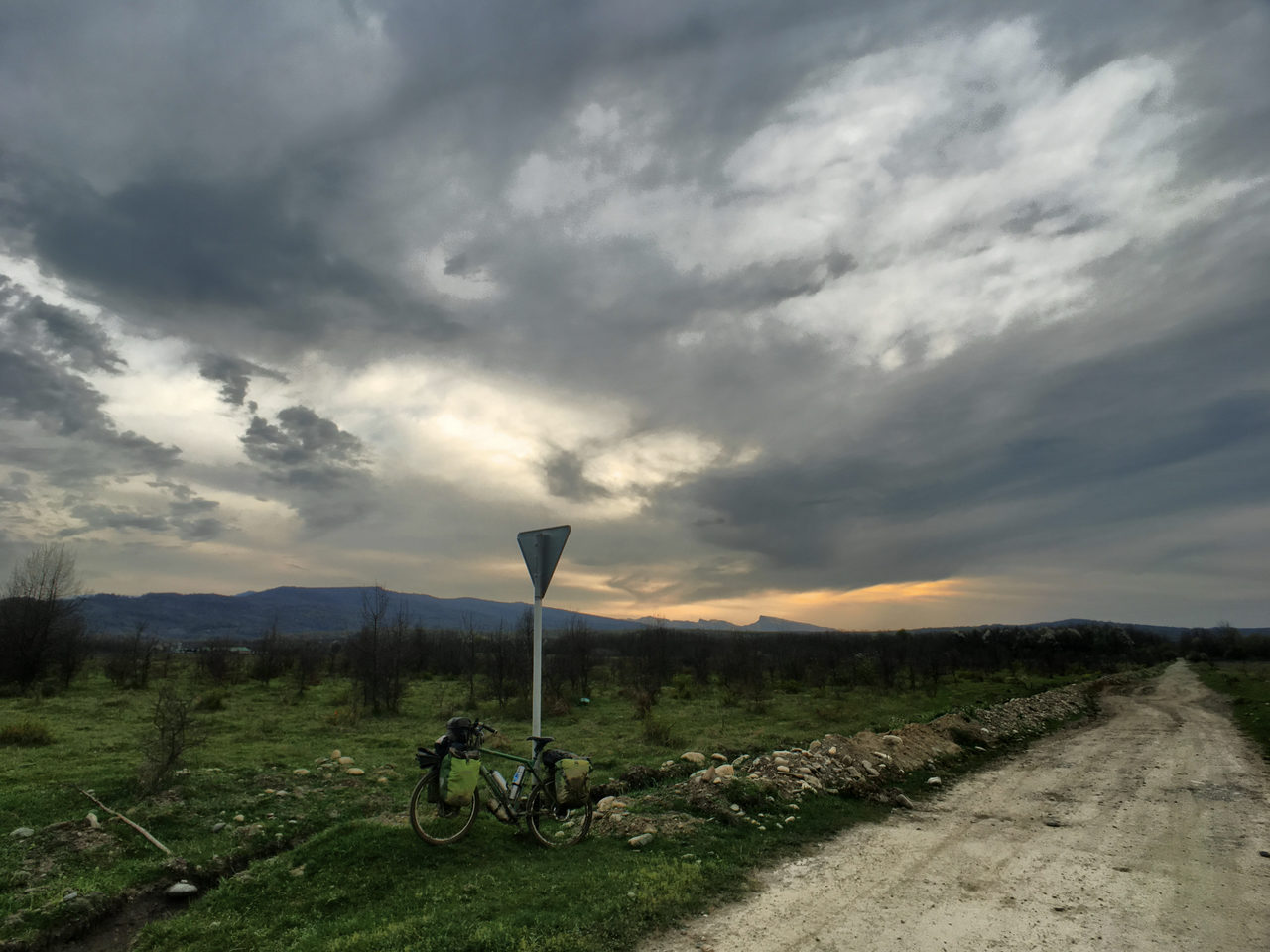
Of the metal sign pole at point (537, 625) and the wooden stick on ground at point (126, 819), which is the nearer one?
the metal sign pole at point (537, 625)

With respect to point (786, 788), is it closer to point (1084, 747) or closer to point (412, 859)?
point (412, 859)

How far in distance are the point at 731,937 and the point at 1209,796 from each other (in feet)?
39.8

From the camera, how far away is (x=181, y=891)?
849 cm

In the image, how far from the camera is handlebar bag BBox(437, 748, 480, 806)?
7516 millimetres

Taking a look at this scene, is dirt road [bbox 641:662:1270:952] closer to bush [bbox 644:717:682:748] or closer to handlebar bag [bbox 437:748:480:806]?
handlebar bag [bbox 437:748:480:806]

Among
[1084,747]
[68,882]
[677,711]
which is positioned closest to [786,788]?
[68,882]

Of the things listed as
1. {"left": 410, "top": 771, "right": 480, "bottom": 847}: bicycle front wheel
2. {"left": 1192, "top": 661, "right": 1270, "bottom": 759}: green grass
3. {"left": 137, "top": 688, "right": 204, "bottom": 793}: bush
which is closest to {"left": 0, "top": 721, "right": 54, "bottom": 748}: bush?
{"left": 137, "top": 688, "right": 204, "bottom": 793}: bush

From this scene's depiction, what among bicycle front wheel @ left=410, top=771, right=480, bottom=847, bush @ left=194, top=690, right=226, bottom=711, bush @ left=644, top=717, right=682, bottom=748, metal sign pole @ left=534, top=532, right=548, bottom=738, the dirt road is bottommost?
bush @ left=194, top=690, right=226, bottom=711

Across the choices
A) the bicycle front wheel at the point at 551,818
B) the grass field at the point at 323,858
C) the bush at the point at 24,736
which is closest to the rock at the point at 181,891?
the grass field at the point at 323,858

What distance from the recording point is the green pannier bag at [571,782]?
867 cm

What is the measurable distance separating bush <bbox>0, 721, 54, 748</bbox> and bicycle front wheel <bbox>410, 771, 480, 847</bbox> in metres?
18.4

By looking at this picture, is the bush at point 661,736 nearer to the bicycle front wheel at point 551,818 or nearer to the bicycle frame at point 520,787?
the bicycle front wheel at point 551,818

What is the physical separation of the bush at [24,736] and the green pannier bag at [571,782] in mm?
19556

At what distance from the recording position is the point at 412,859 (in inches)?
288
